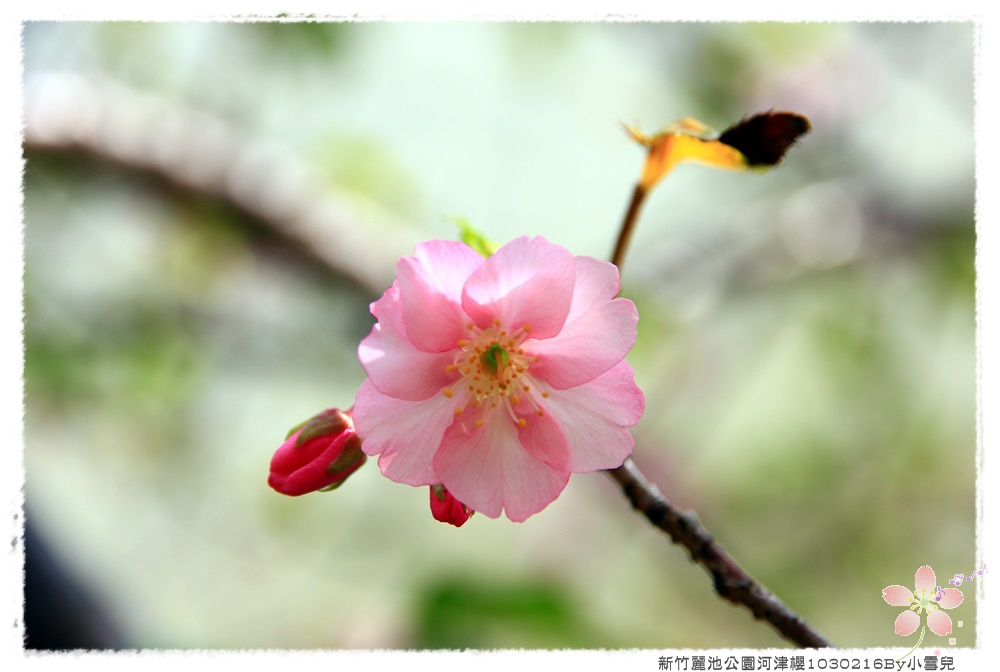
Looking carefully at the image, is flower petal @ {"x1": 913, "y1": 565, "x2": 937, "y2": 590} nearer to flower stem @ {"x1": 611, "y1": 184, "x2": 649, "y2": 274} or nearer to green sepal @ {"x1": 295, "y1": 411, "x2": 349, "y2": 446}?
flower stem @ {"x1": 611, "y1": 184, "x2": 649, "y2": 274}

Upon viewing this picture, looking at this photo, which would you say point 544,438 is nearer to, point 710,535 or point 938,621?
point 710,535

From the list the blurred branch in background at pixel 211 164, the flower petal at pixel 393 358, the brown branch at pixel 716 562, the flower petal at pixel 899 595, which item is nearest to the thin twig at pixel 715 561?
the brown branch at pixel 716 562

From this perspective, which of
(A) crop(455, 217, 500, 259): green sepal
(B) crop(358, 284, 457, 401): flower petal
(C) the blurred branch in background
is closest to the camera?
(B) crop(358, 284, 457, 401): flower petal

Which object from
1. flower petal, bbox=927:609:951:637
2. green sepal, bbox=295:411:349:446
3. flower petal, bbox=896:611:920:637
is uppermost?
green sepal, bbox=295:411:349:446

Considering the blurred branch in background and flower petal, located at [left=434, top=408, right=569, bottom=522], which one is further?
the blurred branch in background

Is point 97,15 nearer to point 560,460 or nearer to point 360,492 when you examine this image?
point 560,460

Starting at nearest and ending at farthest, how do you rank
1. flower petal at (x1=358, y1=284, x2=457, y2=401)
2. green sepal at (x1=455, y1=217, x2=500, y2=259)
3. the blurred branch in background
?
Result: flower petal at (x1=358, y1=284, x2=457, y2=401) → green sepal at (x1=455, y1=217, x2=500, y2=259) → the blurred branch in background

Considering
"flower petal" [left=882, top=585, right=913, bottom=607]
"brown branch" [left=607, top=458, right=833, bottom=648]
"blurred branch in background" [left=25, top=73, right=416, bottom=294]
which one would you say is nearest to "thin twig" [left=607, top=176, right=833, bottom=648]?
"brown branch" [left=607, top=458, right=833, bottom=648]

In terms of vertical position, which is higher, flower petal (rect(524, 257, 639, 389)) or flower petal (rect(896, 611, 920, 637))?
flower petal (rect(524, 257, 639, 389))

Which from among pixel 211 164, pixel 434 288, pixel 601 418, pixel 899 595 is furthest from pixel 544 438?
pixel 211 164
